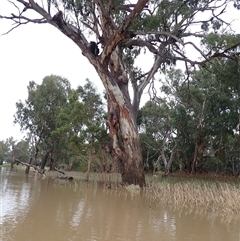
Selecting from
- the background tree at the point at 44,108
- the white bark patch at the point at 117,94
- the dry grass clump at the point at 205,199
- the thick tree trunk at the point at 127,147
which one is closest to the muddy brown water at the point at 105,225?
the dry grass clump at the point at 205,199

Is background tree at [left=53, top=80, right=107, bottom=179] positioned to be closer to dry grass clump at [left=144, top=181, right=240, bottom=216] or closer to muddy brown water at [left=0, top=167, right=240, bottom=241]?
dry grass clump at [left=144, top=181, right=240, bottom=216]

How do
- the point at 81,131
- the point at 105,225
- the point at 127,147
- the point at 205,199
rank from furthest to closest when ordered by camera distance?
1. the point at 81,131
2. the point at 127,147
3. the point at 205,199
4. the point at 105,225

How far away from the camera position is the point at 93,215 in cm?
521

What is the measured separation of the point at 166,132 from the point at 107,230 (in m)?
20.4

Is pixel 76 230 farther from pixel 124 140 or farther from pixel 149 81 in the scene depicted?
pixel 149 81

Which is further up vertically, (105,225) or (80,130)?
(80,130)

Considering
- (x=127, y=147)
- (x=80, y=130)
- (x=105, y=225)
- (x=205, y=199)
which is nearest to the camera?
(x=105, y=225)

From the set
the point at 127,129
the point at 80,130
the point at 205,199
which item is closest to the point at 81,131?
the point at 80,130

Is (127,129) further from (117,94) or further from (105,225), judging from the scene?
(105,225)

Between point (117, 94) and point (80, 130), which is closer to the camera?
point (117, 94)

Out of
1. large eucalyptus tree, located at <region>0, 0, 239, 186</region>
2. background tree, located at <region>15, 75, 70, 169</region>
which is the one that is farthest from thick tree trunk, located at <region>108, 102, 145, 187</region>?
background tree, located at <region>15, 75, 70, 169</region>

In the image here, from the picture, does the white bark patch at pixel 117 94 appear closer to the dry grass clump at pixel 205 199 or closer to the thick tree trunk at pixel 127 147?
the thick tree trunk at pixel 127 147

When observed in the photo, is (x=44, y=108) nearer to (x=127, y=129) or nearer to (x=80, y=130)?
(x=80, y=130)

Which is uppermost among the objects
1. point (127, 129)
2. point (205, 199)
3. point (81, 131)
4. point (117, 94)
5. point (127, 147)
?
point (117, 94)
